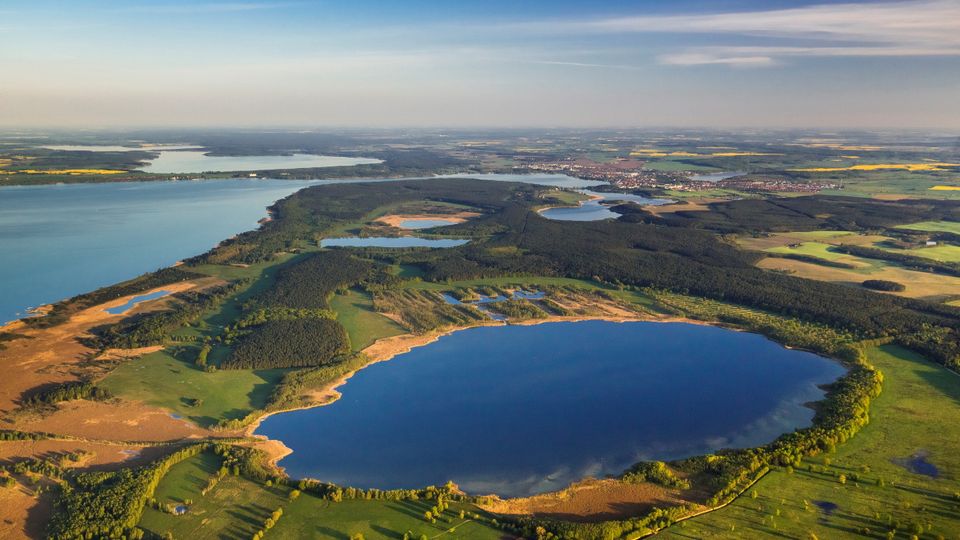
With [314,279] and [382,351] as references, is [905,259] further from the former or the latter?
[314,279]

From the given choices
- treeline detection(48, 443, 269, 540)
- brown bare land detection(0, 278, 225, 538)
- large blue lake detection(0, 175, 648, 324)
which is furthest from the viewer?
large blue lake detection(0, 175, 648, 324)

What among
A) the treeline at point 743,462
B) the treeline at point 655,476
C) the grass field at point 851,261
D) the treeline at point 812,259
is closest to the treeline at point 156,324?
the treeline at point 743,462

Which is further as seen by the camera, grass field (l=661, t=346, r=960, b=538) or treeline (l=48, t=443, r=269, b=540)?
grass field (l=661, t=346, r=960, b=538)

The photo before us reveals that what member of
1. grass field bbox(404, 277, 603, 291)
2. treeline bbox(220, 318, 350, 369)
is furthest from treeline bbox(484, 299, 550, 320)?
treeline bbox(220, 318, 350, 369)

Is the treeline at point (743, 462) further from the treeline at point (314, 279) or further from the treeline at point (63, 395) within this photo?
the treeline at point (314, 279)

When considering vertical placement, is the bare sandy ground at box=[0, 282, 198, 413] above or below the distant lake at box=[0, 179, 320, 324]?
below

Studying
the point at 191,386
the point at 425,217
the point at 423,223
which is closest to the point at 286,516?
the point at 191,386

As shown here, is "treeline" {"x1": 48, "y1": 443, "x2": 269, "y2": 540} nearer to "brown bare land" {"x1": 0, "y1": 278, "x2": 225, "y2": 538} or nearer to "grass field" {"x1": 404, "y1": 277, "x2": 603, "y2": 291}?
"brown bare land" {"x1": 0, "y1": 278, "x2": 225, "y2": 538}
